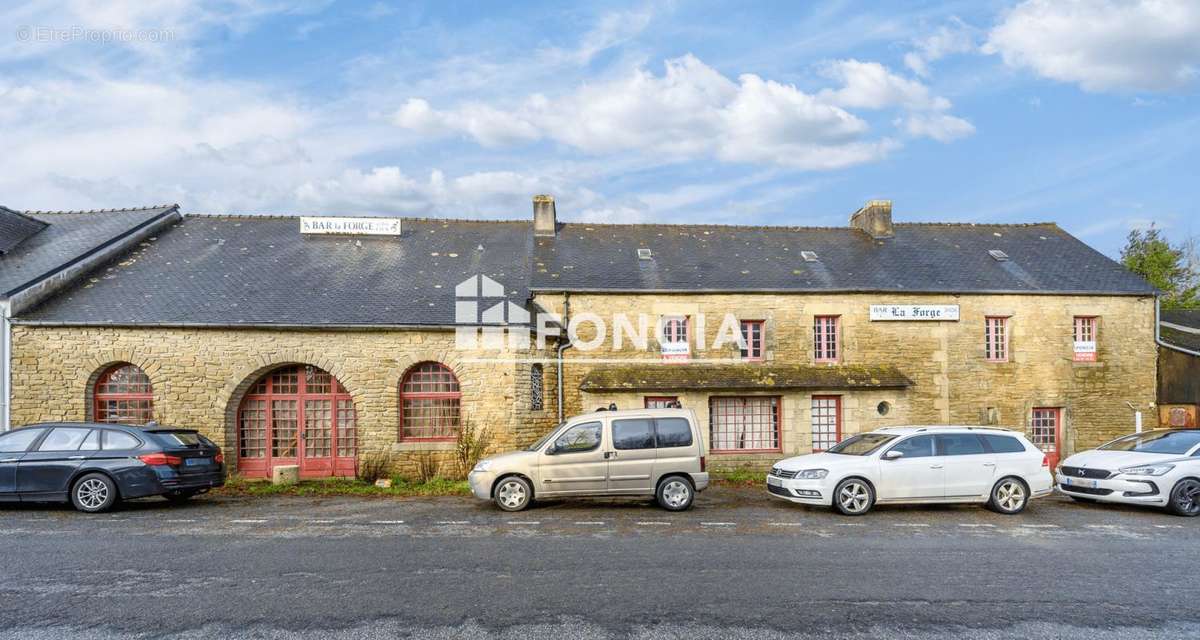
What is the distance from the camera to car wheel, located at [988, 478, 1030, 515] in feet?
35.9

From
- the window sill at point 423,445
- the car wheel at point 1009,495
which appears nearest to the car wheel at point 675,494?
the car wheel at point 1009,495

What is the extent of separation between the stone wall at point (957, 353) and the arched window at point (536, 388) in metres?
0.65

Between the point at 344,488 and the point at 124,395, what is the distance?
5414mm

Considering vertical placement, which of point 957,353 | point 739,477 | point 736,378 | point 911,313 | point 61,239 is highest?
point 61,239

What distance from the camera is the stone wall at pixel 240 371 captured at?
14.6 m

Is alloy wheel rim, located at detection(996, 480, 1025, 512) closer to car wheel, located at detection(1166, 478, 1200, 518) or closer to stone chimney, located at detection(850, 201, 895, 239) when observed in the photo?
car wheel, located at detection(1166, 478, 1200, 518)

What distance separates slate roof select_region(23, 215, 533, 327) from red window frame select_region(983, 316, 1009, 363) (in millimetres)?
11371

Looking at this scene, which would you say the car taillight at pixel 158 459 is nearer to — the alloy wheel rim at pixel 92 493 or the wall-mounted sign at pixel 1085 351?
the alloy wheel rim at pixel 92 493

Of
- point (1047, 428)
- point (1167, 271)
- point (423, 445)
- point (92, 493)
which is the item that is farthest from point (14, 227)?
point (1167, 271)

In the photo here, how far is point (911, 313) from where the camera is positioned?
56.6 ft

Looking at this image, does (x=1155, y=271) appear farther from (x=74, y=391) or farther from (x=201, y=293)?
(x=74, y=391)

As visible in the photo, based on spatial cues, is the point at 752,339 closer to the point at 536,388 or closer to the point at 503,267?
the point at 536,388

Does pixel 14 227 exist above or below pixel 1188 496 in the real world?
above

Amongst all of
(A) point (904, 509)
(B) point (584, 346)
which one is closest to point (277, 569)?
(A) point (904, 509)
